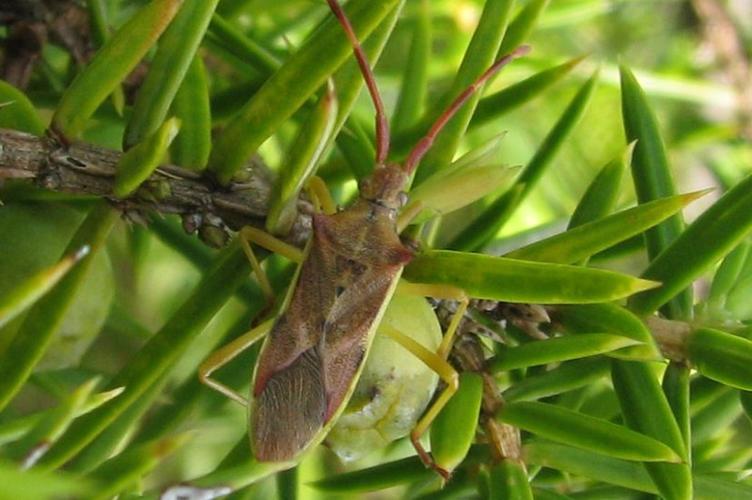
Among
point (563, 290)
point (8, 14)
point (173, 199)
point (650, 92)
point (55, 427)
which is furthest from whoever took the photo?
point (650, 92)

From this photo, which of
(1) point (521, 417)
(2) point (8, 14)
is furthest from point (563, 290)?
(2) point (8, 14)

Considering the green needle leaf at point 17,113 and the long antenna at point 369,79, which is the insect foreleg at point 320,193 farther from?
the green needle leaf at point 17,113

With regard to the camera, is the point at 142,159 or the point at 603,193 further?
the point at 603,193

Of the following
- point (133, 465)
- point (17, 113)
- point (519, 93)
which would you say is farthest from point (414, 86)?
point (133, 465)


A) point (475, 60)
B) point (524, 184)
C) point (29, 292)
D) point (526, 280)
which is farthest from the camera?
point (524, 184)

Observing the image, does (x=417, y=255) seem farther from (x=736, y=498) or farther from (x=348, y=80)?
(x=736, y=498)

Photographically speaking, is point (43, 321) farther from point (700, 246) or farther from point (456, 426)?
point (700, 246)
